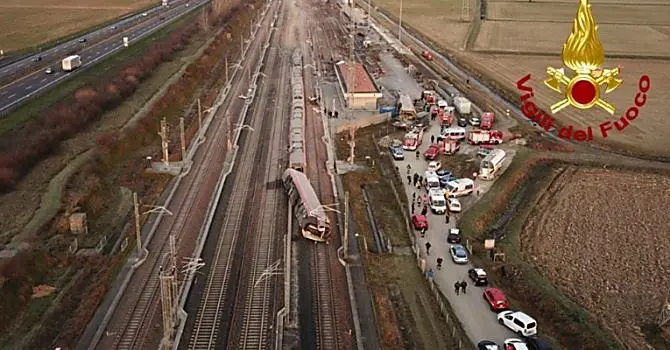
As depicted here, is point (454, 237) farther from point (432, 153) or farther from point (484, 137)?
point (484, 137)

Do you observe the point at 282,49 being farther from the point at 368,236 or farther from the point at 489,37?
the point at 368,236

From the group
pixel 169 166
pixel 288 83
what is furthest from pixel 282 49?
pixel 169 166

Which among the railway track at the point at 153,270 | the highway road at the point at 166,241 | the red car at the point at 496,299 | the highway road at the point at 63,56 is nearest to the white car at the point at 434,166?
the highway road at the point at 166,241

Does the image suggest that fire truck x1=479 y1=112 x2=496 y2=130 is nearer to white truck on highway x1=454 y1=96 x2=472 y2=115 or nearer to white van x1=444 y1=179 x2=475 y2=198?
white truck on highway x1=454 y1=96 x2=472 y2=115

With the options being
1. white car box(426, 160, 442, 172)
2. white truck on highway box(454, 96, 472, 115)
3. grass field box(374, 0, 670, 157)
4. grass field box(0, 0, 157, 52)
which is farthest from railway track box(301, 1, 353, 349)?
grass field box(0, 0, 157, 52)

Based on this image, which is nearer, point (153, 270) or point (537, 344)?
point (537, 344)

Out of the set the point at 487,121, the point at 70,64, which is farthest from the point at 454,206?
the point at 70,64
